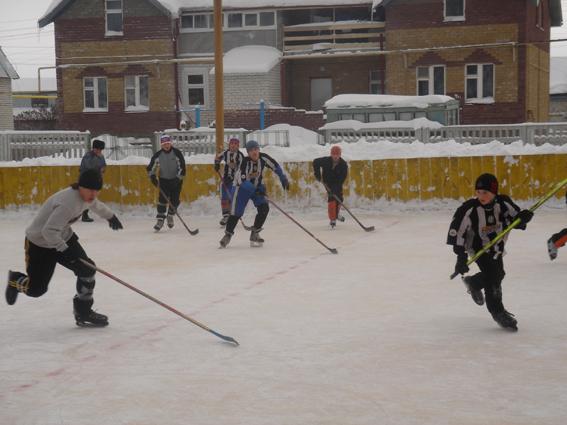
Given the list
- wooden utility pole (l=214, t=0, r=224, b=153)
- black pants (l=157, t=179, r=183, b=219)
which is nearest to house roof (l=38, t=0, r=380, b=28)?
wooden utility pole (l=214, t=0, r=224, b=153)

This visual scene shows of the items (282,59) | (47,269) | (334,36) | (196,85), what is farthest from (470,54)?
(47,269)

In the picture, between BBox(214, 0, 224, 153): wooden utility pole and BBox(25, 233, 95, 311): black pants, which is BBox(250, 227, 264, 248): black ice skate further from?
BBox(25, 233, 95, 311): black pants

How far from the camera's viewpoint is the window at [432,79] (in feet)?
84.7

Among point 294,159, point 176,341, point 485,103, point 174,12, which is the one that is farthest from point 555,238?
point 174,12

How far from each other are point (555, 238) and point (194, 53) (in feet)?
72.5

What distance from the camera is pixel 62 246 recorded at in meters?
5.16

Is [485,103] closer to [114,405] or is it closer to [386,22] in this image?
[386,22]

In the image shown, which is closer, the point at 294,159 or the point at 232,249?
the point at 232,249

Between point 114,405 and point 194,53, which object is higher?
point 194,53

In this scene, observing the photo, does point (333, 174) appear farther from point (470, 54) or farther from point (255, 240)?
point (470, 54)

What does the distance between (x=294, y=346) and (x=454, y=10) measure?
75.0ft

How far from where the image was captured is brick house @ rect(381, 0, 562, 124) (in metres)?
24.8

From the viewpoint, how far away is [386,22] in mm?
26141

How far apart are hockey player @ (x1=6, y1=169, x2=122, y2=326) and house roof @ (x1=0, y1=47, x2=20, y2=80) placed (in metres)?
33.2
